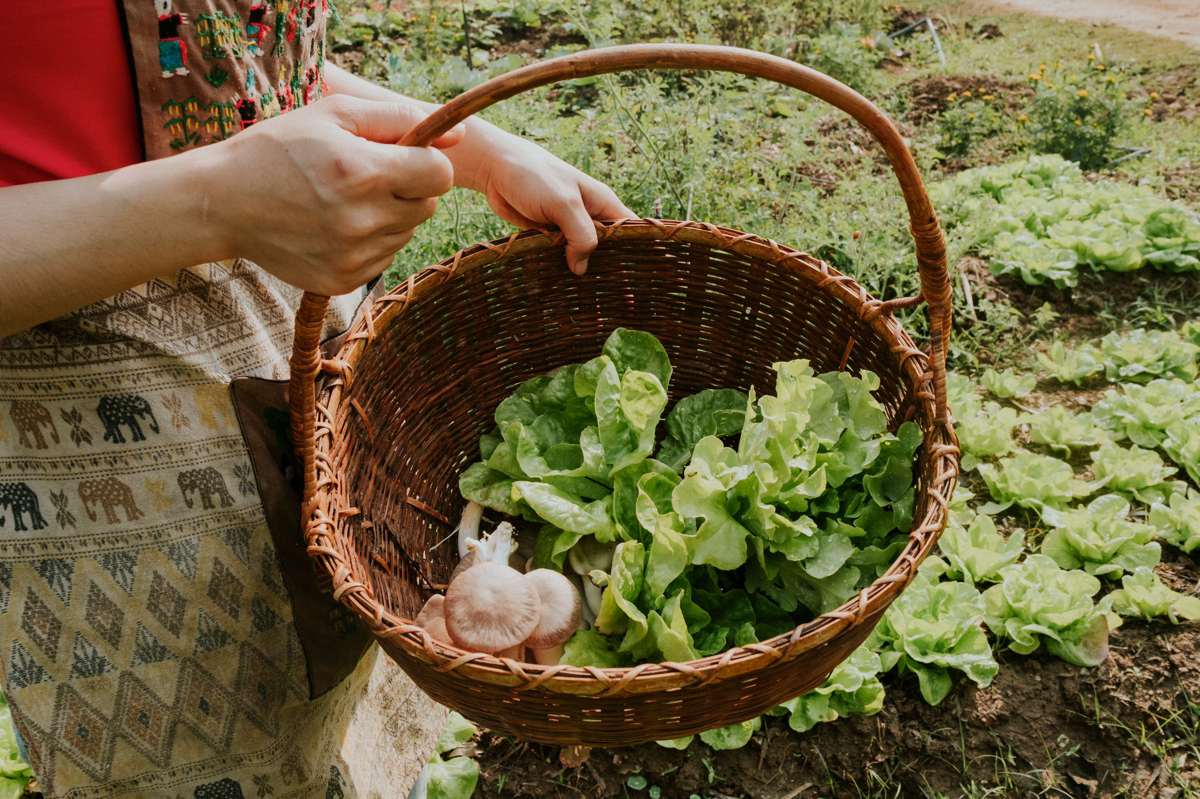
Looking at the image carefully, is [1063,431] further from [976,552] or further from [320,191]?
[320,191]

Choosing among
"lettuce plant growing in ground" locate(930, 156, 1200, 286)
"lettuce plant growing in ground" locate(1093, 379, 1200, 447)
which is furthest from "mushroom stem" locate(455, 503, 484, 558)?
"lettuce plant growing in ground" locate(930, 156, 1200, 286)

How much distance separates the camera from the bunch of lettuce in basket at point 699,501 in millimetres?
1436

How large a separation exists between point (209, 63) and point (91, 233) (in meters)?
0.35

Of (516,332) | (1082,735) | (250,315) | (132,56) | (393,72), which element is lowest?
(1082,735)

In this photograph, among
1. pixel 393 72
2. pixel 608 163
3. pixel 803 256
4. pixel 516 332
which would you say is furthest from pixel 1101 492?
pixel 393 72

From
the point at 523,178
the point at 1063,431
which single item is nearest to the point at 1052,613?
the point at 1063,431

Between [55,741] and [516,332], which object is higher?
[516,332]

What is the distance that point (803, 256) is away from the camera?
5.53ft

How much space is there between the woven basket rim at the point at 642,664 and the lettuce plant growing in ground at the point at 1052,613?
2.84 feet

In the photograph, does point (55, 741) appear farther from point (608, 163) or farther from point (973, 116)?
point (973, 116)

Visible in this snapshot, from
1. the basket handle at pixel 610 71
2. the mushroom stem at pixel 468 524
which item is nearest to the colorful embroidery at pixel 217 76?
the basket handle at pixel 610 71

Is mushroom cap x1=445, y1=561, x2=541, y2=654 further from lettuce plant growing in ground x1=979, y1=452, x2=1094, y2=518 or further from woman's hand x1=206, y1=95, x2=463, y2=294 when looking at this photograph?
lettuce plant growing in ground x1=979, y1=452, x2=1094, y2=518

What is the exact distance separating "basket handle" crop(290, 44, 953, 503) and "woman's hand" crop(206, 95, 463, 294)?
0.20 feet

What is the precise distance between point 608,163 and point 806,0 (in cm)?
287
